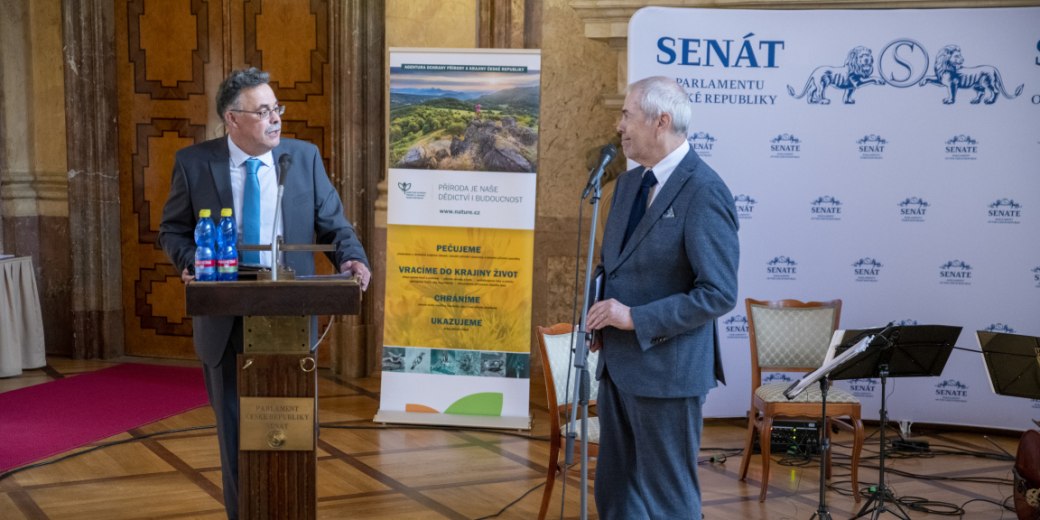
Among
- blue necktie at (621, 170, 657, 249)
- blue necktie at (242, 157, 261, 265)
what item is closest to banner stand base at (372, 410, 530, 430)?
blue necktie at (242, 157, 261, 265)

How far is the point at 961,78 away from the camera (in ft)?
18.4

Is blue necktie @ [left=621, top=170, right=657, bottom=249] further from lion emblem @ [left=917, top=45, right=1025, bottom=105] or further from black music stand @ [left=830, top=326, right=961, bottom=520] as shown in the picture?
lion emblem @ [left=917, top=45, right=1025, bottom=105]

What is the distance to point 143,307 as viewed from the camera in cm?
786

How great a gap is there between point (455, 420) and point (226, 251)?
10.2 feet

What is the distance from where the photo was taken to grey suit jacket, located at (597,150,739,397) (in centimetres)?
286

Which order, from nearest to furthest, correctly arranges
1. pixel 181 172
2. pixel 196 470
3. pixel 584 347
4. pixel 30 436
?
pixel 584 347, pixel 181 172, pixel 196 470, pixel 30 436

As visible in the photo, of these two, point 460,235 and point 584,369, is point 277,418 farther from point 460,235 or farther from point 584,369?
point 460,235

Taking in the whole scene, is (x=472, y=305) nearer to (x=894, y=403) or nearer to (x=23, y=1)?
(x=894, y=403)

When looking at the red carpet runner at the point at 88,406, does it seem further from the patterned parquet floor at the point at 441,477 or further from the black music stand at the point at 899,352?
the black music stand at the point at 899,352

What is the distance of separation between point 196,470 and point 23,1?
461 cm

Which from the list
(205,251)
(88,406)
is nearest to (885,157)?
(205,251)

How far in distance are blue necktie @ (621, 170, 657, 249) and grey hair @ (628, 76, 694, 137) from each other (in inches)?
6.9

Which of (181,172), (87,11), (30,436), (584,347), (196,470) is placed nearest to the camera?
(584,347)

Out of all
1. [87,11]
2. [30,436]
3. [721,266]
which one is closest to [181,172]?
[721,266]
